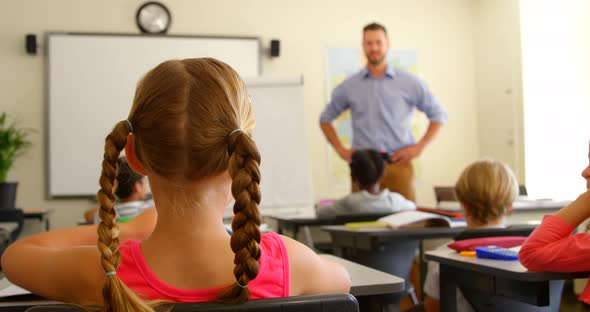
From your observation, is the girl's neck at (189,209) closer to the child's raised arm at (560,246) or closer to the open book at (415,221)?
the child's raised arm at (560,246)

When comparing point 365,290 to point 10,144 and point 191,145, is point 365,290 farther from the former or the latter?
point 10,144

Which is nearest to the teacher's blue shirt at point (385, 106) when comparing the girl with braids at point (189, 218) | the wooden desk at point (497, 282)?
the wooden desk at point (497, 282)

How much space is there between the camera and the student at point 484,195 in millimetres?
2402

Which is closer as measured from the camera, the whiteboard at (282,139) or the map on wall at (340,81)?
the whiteboard at (282,139)

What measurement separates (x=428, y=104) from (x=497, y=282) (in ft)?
10.3

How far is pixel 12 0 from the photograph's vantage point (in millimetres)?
6117

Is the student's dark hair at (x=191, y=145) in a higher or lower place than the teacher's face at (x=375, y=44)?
lower

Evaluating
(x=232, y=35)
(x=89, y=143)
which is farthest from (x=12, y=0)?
(x=232, y=35)

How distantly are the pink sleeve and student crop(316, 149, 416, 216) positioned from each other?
1881mm

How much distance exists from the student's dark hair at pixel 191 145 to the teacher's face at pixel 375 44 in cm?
354

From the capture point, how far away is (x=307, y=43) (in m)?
6.68

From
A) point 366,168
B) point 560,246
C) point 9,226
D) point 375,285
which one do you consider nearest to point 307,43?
point 366,168

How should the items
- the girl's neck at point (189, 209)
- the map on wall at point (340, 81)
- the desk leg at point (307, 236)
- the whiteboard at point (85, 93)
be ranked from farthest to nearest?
the map on wall at point (340, 81) → the whiteboard at point (85, 93) → the desk leg at point (307, 236) → the girl's neck at point (189, 209)

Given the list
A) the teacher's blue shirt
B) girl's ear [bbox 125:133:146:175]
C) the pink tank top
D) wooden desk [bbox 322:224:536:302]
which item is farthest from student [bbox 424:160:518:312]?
the teacher's blue shirt
